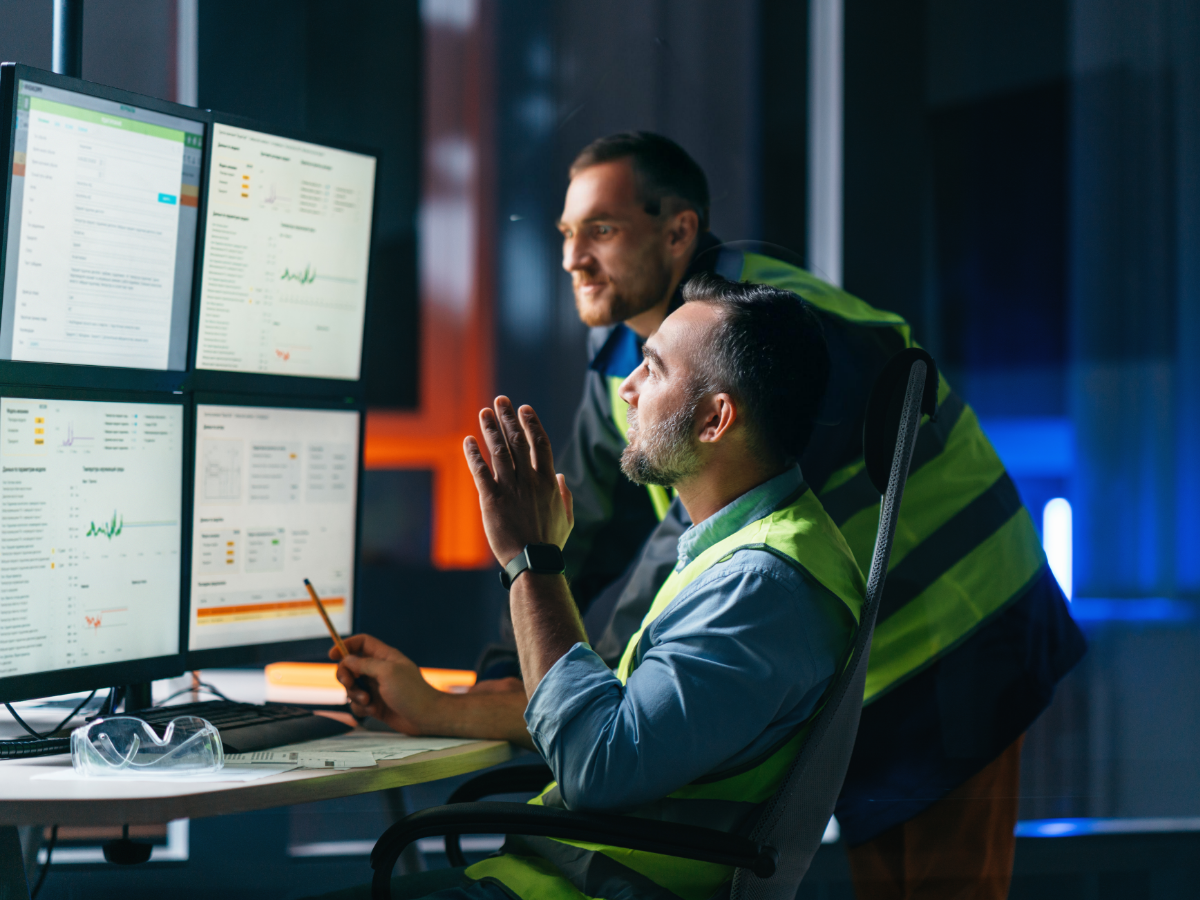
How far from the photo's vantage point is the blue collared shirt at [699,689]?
112 centimetres

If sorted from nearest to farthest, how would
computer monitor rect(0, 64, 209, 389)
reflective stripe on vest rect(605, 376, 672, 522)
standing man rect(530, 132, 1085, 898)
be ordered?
computer monitor rect(0, 64, 209, 389), standing man rect(530, 132, 1085, 898), reflective stripe on vest rect(605, 376, 672, 522)

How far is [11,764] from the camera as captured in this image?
1282 mm

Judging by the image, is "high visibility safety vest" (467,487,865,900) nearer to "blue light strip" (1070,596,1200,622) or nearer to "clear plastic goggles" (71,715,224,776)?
"clear plastic goggles" (71,715,224,776)

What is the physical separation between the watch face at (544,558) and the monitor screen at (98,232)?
0.69 m

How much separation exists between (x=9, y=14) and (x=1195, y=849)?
3.60m

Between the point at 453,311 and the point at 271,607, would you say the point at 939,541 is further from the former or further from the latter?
the point at 453,311

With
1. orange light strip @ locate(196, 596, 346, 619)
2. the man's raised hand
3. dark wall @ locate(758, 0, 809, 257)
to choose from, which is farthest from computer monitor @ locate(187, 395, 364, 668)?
dark wall @ locate(758, 0, 809, 257)

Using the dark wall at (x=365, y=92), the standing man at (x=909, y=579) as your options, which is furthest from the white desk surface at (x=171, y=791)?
the dark wall at (x=365, y=92)

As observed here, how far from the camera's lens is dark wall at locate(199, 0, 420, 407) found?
2723mm

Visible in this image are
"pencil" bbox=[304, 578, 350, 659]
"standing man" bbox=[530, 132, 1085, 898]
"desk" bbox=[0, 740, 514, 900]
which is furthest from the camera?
"standing man" bbox=[530, 132, 1085, 898]

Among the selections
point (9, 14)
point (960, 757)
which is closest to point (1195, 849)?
point (960, 757)

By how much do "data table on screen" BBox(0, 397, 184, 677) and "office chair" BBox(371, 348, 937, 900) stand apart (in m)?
0.55

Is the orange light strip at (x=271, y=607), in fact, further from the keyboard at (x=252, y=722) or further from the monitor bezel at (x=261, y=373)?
the monitor bezel at (x=261, y=373)

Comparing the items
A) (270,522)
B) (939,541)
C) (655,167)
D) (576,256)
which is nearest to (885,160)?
(655,167)
